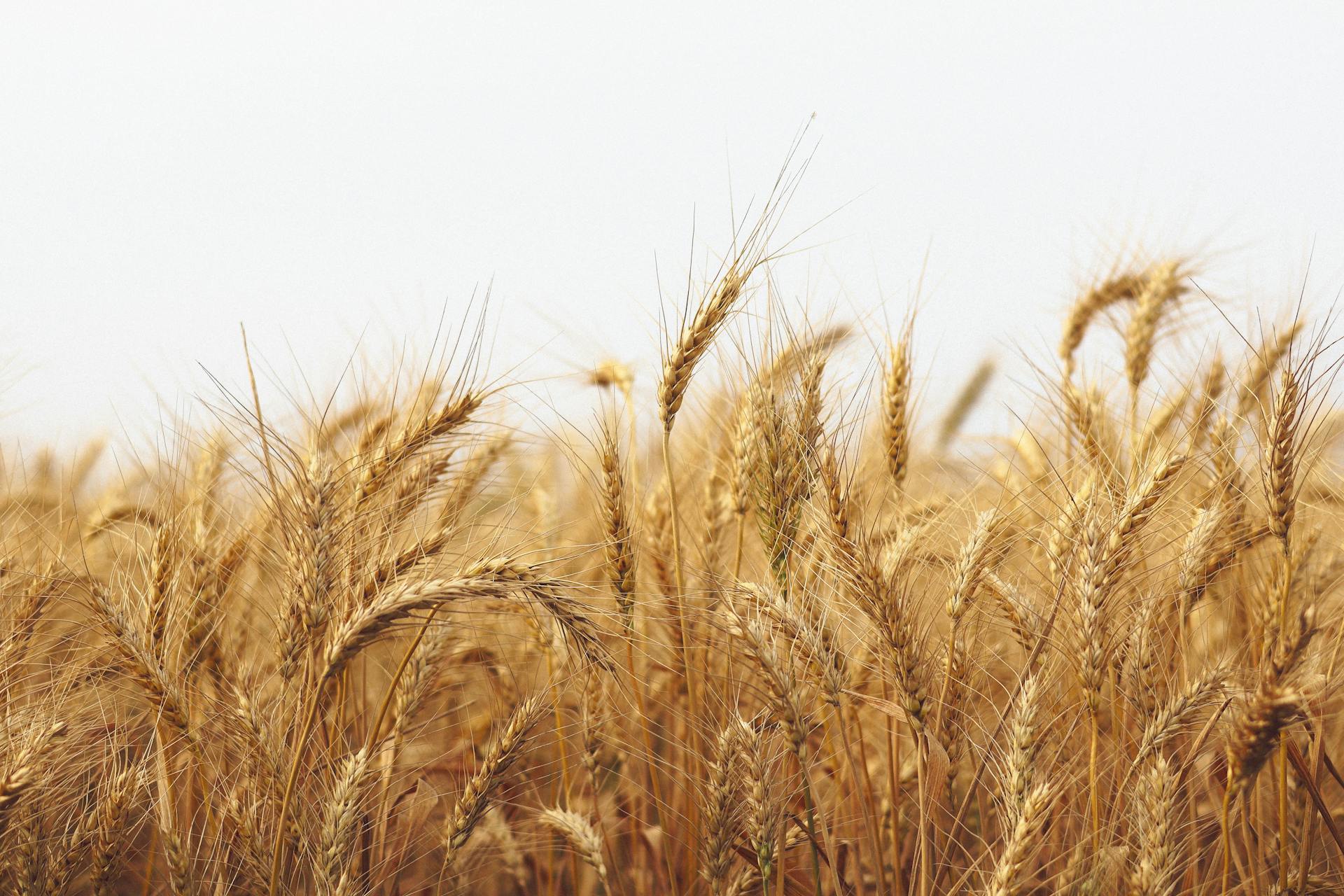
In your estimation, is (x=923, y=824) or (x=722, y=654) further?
(x=722, y=654)

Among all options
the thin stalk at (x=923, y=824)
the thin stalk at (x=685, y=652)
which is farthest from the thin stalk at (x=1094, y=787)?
the thin stalk at (x=685, y=652)

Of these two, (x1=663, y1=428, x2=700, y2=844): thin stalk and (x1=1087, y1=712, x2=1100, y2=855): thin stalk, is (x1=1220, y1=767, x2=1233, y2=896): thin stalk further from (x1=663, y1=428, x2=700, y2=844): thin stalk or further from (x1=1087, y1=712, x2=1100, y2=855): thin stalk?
(x1=663, y1=428, x2=700, y2=844): thin stalk

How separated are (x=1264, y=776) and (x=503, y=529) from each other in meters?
1.75

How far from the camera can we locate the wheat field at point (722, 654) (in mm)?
1437

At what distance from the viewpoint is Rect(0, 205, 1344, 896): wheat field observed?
144 centimetres

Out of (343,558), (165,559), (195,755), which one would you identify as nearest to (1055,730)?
(343,558)

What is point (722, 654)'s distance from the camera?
213cm

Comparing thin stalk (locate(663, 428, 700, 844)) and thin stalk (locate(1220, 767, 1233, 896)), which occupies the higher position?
thin stalk (locate(663, 428, 700, 844))

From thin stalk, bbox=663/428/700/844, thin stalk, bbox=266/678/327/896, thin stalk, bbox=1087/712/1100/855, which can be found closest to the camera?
thin stalk, bbox=266/678/327/896

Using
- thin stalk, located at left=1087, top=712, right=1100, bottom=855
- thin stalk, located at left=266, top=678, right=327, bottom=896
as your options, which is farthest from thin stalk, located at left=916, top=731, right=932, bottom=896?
thin stalk, located at left=266, top=678, right=327, bottom=896

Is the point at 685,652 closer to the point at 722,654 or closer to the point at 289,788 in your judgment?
the point at 722,654

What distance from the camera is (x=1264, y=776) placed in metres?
1.90

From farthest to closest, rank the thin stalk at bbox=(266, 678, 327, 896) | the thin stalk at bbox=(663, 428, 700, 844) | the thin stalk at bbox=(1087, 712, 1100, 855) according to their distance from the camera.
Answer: the thin stalk at bbox=(663, 428, 700, 844), the thin stalk at bbox=(1087, 712, 1100, 855), the thin stalk at bbox=(266, 678, 327, 896)

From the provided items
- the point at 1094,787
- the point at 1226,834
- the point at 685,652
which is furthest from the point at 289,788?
the point at 1226,834
